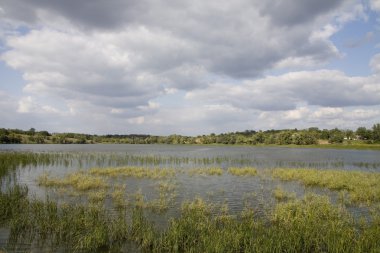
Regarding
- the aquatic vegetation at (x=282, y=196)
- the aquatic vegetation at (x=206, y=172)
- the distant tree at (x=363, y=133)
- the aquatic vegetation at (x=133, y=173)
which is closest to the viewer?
the aquatic vegetation at (x=282, y=196)

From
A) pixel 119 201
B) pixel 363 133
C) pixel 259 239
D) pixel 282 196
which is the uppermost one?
pixel 363 133

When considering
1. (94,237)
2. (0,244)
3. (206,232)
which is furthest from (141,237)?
(0,244)

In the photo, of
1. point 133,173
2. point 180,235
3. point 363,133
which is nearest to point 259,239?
point 180,235

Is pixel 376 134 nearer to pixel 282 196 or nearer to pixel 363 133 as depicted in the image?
pixel 363 133

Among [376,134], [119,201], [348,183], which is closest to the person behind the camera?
[119,201]

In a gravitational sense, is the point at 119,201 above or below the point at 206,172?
above

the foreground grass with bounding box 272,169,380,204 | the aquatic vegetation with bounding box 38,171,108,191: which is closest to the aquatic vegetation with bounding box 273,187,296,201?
the foreground grass with bounding box 272,169,380,204

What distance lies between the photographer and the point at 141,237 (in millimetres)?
12906

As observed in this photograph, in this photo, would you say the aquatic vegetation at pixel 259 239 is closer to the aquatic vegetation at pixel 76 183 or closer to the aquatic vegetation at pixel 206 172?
the aquatic vegetation at pixel 76 183

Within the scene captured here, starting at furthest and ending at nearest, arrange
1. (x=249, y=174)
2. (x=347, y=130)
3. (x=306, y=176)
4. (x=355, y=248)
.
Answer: (x=347, y=130), (x=249, y=174), (x=306, y=176), (x=355, y=248)

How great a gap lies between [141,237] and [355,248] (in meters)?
8.66

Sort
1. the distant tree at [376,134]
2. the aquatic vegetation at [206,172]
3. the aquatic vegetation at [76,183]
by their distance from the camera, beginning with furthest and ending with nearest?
the distant tree at [376,134]
the aquatic vegetation at [206,172]
the aquatic vegetation at [76,183]

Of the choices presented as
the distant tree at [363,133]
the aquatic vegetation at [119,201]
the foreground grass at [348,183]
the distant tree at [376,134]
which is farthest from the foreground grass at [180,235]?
the distant tree at [363,133]

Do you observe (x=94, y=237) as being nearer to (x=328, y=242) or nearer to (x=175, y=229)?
(x=175, y=229)
